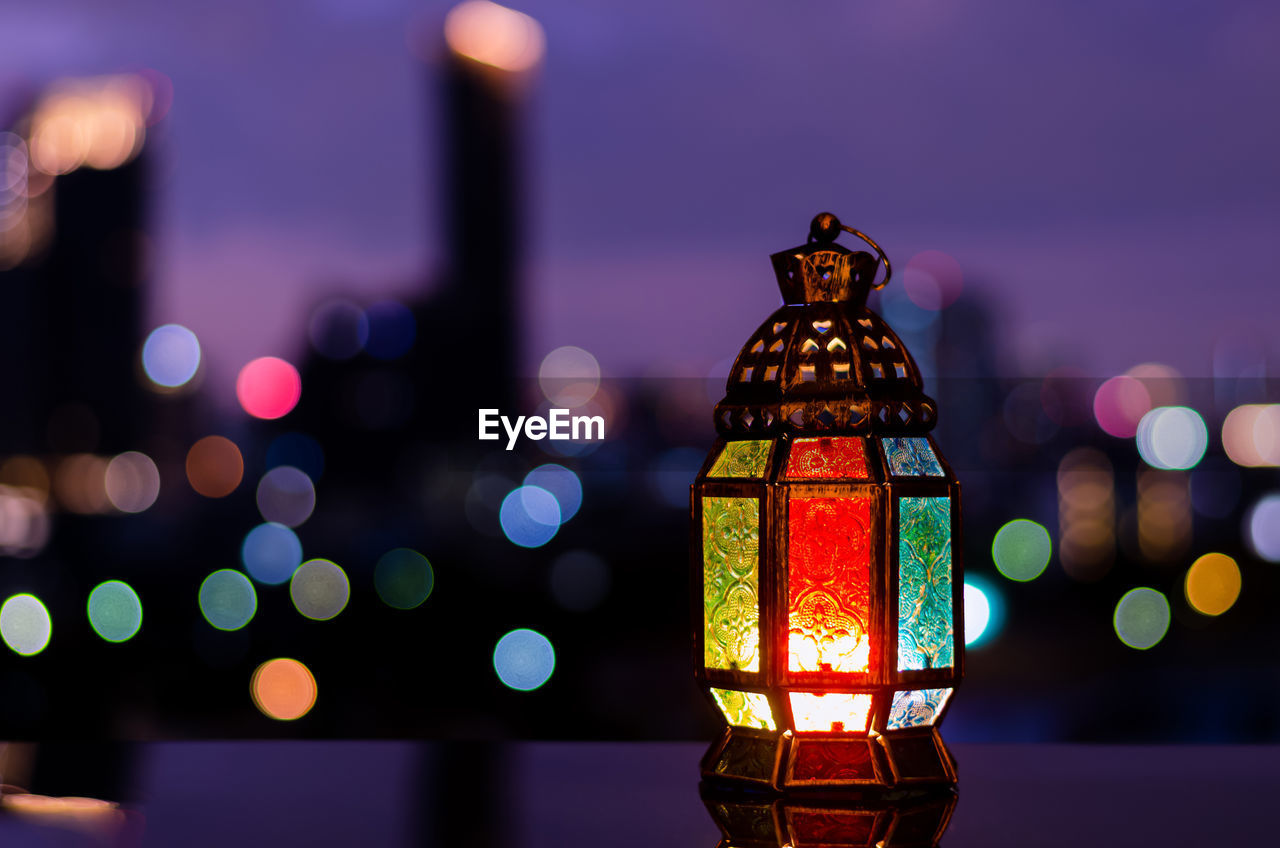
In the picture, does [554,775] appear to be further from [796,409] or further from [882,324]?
[882,324]

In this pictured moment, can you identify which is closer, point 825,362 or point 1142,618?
point 825,362

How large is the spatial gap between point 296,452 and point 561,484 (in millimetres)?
12205

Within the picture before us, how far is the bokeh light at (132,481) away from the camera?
35375 mm

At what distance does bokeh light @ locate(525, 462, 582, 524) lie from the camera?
26797 mm

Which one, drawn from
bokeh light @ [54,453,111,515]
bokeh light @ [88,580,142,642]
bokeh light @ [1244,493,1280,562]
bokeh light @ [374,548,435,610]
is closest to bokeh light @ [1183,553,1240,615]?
bokeh light @ [1244,493,1280,562]

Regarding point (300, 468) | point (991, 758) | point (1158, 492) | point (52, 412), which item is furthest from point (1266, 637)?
point (52, 412)

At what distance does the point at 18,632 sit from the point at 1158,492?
27915mm

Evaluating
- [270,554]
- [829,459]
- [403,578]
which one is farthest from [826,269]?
[270,554]

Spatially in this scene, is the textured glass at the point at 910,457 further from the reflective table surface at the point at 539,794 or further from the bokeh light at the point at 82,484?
the bokeh light at the point at 82,484

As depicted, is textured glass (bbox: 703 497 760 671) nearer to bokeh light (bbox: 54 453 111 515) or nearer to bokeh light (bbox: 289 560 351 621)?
bokeh light (bbox: 289 560 351 621)

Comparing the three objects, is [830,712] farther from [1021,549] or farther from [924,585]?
[1021,549]

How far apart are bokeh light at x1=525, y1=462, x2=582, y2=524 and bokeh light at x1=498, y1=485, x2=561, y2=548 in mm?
236

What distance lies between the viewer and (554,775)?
143cm

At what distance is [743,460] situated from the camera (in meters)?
1.28
